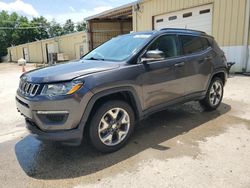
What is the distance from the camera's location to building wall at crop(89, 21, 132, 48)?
1867cm

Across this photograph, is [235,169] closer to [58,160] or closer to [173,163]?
[173,163]

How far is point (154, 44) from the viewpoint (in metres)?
4.16

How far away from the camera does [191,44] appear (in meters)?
4.86

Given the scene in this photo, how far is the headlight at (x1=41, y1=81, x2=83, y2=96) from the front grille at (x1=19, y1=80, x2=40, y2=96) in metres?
0.14

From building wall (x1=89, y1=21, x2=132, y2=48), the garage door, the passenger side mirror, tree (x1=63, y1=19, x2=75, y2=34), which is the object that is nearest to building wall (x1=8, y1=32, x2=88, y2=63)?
building wall (x1=89, y1=21, x2=132, y2=48)

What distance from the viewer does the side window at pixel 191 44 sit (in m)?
4.69

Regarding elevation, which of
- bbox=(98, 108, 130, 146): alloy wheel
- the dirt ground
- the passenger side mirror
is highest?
the passenger side mirror

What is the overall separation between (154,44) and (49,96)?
6.55 ft

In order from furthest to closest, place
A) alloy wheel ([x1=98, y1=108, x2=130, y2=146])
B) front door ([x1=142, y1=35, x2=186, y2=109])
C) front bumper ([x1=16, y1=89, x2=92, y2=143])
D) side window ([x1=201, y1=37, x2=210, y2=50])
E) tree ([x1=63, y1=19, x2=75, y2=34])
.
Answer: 1. tree ([x1=63, y1=19, x2=75, y2=34])
2. side window ([x1=201, y1=37, x2=210, y2=50])
3. front door ([x1=142, y1=35, x2=186, y2=109])
4. alloy wheel ([x1=98, y1=108, x2=130, y2=146])
5. front bumper ([x1=16, y1=89, x2=92, y2=143])

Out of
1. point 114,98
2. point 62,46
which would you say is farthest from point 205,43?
point 62,46

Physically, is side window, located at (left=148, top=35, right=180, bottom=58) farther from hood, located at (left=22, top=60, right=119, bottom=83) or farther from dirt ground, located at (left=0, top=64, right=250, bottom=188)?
dirt ground, located at (left=0, top=64, right=250, bottom=188)

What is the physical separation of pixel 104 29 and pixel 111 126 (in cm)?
1626

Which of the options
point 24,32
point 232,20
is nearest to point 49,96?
point 232,20

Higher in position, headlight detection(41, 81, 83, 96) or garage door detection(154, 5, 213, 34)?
garage door detection(154, 5, 213, 34)
